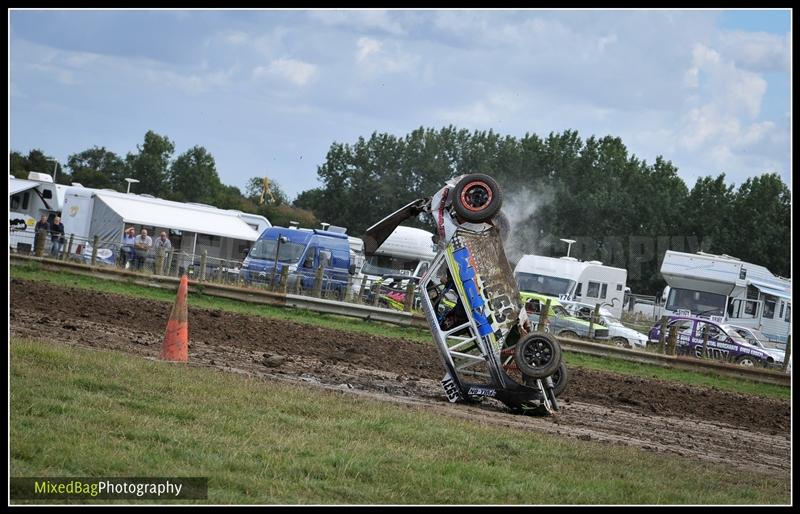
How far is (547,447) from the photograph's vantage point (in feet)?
33.0

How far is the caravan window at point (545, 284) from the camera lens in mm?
41625

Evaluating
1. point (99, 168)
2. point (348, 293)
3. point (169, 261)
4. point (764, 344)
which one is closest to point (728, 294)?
point (764, 344)

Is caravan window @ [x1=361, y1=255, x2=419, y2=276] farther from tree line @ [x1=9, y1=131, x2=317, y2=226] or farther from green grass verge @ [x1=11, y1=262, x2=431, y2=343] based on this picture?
tree line @ [x1=9, y1=131, x2=317, y2=226]

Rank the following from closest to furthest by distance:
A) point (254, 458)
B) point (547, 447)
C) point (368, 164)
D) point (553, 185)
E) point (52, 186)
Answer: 1. point (254, 458)
2. point (547, 447)
3. point (52, 186)
4. point (553, 185)
5. point (368, 164)

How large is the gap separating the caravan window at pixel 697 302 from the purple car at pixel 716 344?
8260 millimetres

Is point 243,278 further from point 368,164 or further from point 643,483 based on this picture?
point 368,164

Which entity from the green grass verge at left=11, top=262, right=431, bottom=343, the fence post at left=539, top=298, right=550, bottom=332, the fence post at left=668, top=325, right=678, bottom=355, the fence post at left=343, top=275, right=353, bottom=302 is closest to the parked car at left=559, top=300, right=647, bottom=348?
the fence post at left=668, top=325, right=678, bottom=355

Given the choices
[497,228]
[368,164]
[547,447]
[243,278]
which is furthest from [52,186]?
[547,447]

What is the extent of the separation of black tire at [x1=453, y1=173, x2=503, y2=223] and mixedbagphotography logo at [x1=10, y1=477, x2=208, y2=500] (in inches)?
266

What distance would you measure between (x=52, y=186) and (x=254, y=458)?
39153 millimetres

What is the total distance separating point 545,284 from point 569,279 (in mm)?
951

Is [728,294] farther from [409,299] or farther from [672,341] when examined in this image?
[409,299]

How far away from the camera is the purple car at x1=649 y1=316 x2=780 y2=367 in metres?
28.7

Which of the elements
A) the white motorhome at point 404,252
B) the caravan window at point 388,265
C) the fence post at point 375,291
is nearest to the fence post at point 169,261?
the fence post at point 375,291
